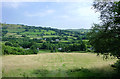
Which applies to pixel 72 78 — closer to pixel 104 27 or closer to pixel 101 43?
pixel 101 43

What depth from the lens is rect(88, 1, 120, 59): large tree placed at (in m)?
4.95

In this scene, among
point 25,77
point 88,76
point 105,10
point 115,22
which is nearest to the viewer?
point 25,77

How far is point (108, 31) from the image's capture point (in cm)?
521

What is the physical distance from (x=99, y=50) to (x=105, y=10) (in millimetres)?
1903

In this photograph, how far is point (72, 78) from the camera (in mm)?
A: 4363

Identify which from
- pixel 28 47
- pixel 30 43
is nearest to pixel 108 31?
pixel 28 47

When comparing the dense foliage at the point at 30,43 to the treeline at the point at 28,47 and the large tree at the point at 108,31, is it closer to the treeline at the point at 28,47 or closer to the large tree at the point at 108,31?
the treeline at the point at 28,47

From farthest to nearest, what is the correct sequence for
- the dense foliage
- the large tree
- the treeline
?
the treeline, the dense foliage, the large tree

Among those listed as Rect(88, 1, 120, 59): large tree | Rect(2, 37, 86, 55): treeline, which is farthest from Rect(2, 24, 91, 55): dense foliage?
Rect(88, 1, 120, 59): large tree

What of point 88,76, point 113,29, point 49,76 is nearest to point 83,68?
point 88,76

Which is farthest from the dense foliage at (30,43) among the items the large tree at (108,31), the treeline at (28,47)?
the large tree at (108,31)

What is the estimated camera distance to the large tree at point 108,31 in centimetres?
495

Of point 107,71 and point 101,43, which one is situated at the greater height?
point 101,43

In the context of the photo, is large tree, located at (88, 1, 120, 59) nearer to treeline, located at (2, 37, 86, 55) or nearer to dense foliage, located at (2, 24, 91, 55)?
dense foliage, located at (2, 24, 91, 55)
